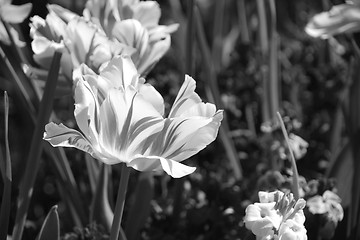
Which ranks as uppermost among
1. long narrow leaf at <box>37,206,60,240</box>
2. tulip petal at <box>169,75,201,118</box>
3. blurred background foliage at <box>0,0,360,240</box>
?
tulip petal at <box>169,75,201,118</box>

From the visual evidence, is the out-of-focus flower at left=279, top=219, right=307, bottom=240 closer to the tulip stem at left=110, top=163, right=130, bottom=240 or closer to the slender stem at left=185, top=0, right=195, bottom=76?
the tulip stem at left=110, top=163, right=130, bottom=240

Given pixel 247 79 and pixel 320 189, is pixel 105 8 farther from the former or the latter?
pixel 247 79

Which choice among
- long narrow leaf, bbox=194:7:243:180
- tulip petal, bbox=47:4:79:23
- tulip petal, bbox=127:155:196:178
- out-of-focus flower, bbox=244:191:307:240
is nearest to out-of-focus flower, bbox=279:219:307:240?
out-of-focus flower, bbox=244:191:307:240

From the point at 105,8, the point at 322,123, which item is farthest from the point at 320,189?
the point at 322,123

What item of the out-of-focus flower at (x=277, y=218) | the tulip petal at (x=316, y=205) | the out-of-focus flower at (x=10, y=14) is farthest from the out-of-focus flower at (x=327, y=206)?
the out-of-focus flower at (x=10, y=14)

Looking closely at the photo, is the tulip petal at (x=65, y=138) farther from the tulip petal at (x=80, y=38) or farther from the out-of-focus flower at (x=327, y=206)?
the out-of-focus flower at (x=327, y=206)

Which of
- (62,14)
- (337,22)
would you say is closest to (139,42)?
(62,14)
